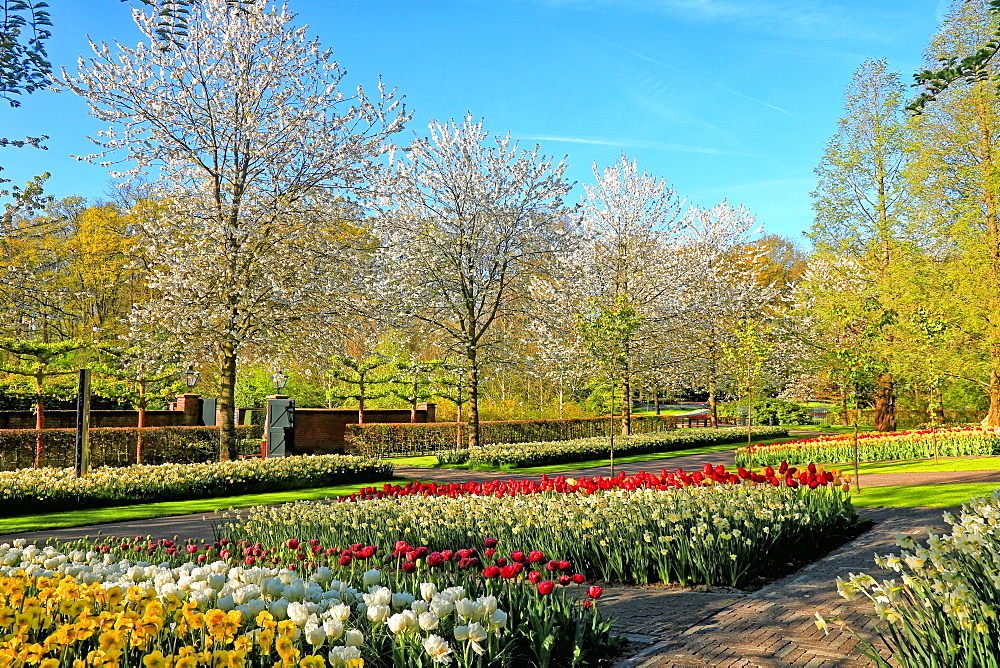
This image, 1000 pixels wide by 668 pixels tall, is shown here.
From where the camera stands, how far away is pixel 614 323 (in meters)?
15.8

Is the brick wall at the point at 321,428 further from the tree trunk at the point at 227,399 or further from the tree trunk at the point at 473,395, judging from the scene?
the tree trunk at the point at 227,399

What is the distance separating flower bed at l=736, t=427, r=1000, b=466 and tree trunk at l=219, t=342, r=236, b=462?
10.9m

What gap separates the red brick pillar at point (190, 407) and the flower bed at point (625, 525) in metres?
21.3

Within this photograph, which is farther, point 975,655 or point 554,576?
point 554,576

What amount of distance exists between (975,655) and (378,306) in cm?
1750

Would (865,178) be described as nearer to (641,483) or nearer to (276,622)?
(641,483)

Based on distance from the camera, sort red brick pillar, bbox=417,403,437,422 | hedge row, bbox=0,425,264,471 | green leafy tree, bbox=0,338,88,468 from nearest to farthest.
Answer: hedge row, bbox=0,425,264,471 < green leafy tree, bbox=0,338,88,468 < red brick pillar, bbox=417,403,437,422

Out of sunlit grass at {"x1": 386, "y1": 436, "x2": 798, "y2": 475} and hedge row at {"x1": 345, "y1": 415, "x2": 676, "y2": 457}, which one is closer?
sunlit grass at {"x1": 386, "y1": 436, "x2": 798, "y2": 475}

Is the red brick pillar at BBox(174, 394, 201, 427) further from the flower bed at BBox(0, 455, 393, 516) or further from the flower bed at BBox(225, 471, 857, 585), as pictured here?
the flower bed at BBox(225, 471, 857, 585)

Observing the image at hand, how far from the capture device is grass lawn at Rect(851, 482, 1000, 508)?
371 inches

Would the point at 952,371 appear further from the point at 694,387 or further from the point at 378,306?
the point at 378,306

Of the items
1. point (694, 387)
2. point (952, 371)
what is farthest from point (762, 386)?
point (952, 371)

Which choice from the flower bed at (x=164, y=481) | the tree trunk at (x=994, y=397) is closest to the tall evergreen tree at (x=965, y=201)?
the tree trunk at (x=994, y=397)

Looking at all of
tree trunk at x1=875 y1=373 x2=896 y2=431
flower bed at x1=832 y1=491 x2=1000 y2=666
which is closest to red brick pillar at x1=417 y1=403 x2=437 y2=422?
tree trunk at x1=875 y1=373 x2=896 y2=431
